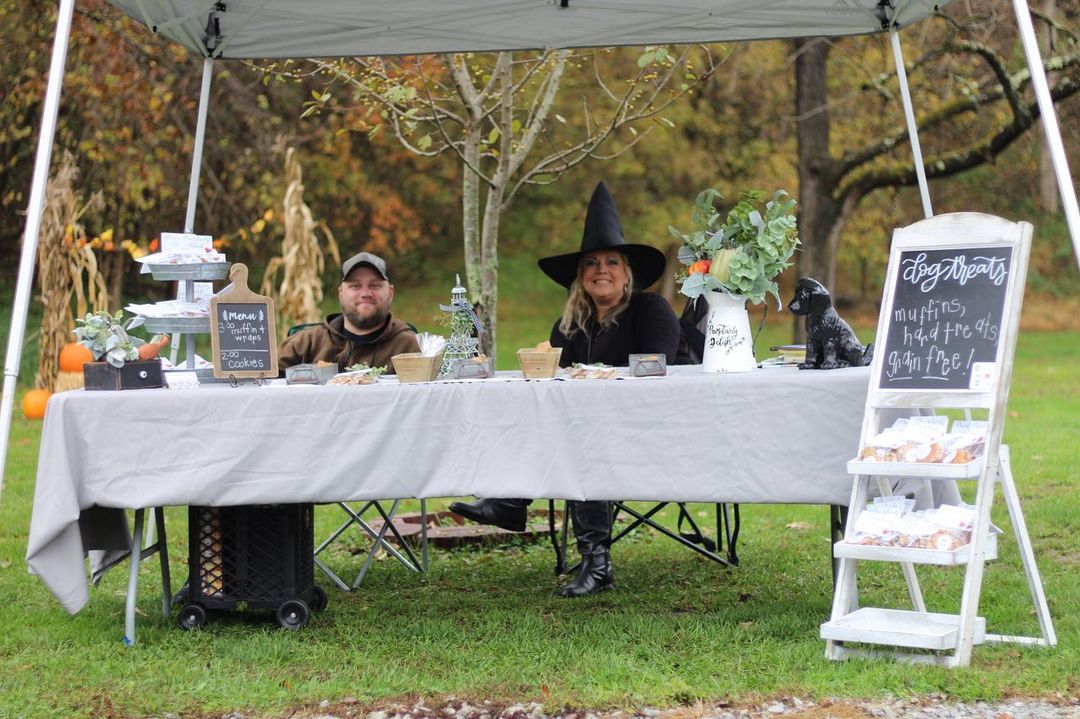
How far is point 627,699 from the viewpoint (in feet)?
11.6

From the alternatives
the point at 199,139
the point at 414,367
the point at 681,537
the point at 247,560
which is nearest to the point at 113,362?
the point at 247,560

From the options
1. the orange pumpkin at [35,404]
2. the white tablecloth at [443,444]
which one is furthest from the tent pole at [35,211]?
the orange pumpkin at [35,404]

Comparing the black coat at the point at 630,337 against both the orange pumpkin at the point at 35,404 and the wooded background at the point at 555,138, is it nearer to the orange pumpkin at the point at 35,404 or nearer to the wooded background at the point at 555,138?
the wooded background at the point at 555,138

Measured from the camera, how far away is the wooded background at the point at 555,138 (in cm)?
937

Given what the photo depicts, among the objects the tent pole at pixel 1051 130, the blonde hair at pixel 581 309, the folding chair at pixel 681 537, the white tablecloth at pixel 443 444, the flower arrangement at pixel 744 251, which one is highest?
the tent pole at pixel 1051 130

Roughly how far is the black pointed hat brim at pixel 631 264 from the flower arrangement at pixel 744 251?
30.7 inches

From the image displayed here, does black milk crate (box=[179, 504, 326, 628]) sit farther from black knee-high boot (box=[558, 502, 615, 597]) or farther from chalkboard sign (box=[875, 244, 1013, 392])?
chalkboard sign (box=[875, 244, 1013, 392])

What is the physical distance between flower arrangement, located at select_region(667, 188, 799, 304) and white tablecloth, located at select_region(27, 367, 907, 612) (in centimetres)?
33

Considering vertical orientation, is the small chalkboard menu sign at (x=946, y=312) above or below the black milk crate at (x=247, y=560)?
above

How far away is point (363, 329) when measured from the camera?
511 centimetres

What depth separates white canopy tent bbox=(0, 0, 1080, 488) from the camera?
503 centimetres

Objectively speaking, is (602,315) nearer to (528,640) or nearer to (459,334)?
(459,334)

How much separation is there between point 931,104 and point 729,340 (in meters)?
13.2

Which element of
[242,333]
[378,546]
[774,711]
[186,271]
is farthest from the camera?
[378,546]
